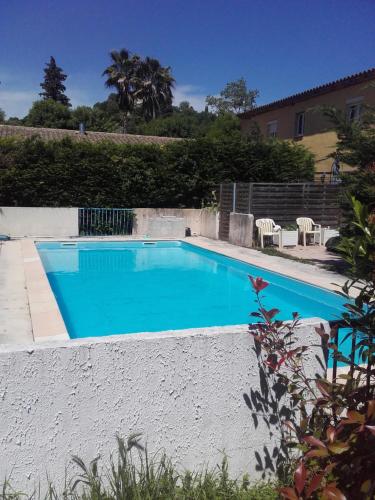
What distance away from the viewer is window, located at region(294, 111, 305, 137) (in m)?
23.7

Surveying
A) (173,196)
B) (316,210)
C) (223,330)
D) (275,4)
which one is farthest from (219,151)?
(223,330)

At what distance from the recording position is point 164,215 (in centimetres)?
1953

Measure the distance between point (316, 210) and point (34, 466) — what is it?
1632 centimetres

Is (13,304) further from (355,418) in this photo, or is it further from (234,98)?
(234,98)

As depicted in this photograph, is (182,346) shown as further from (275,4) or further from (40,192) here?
(40,192)

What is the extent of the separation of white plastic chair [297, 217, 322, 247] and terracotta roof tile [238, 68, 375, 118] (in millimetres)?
7375

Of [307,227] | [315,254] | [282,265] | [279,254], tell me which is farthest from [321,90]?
[282,265]

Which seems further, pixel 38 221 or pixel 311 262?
pixel 38 221

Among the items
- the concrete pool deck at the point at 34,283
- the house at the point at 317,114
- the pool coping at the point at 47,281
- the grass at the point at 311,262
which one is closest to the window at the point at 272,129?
the house at the point at 317,114

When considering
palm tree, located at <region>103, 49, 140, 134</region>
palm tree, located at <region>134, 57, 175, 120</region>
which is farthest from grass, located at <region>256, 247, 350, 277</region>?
palm tree, located at <region>134, 57, 175, 120</region>

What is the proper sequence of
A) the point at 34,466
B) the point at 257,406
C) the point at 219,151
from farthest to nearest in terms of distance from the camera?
the point at 219,151
the point at 257,406
the point at 34,466

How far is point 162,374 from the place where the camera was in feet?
8.20

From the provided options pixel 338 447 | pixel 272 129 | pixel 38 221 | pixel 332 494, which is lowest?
pixel 332 494

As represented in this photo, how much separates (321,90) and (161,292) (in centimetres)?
1588
